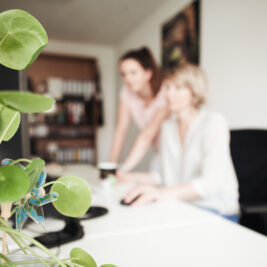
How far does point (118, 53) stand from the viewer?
482 cm

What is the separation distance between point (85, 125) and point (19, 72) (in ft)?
12.7

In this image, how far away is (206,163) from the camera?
1.25 metres

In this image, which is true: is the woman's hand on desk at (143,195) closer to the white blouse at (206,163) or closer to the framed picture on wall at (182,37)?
the white blouse at (206,163)

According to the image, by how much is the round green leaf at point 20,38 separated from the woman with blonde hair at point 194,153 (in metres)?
0.74

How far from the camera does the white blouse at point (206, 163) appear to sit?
1226mm

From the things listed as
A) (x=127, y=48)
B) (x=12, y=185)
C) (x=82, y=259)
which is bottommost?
(x=82, y=259)

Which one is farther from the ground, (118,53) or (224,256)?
(118,53)

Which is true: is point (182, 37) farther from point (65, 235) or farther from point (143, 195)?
point (65, 235)

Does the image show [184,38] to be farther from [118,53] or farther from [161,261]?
[161,261]

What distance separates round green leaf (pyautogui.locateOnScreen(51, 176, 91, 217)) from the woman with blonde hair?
660 millimetres

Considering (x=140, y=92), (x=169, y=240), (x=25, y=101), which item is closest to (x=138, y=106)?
(x=140, y=92)

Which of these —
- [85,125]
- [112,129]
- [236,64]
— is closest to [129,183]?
[236,64]

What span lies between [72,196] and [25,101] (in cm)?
15

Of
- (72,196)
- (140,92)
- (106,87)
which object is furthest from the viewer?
(106,87)
